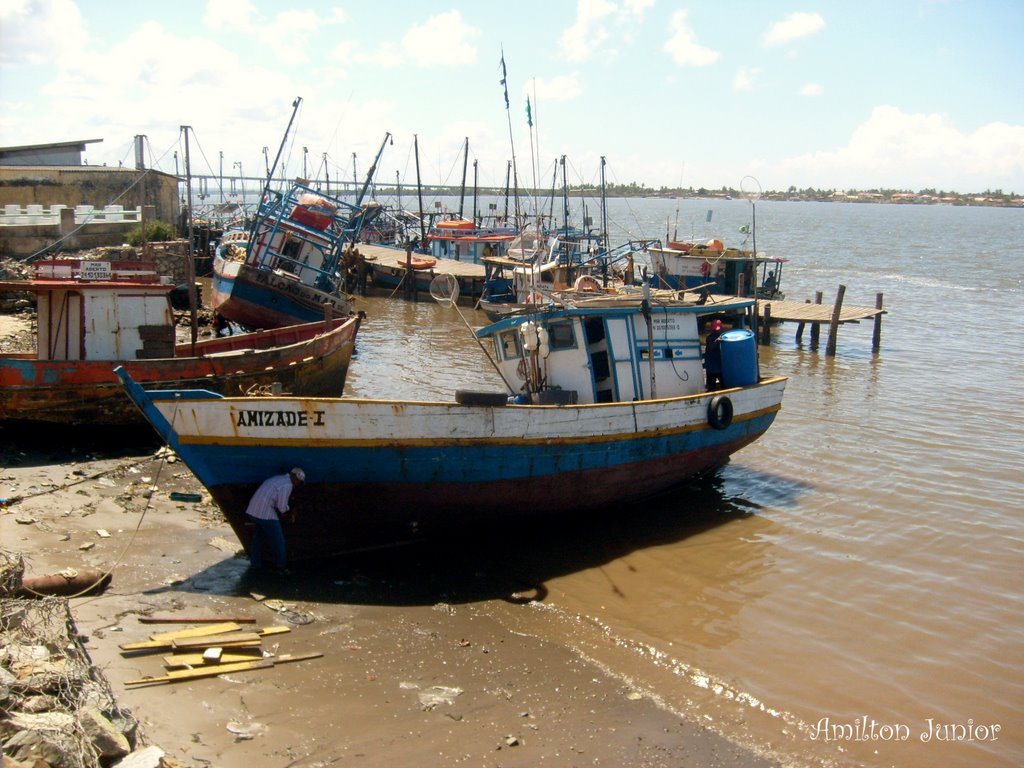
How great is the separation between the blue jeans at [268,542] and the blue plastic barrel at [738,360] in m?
7.31

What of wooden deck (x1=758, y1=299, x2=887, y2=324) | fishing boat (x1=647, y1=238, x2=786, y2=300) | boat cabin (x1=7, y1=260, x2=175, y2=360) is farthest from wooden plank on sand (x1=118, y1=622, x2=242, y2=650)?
fishing boat (x1=647, y1=238, x2=786, y2=300)

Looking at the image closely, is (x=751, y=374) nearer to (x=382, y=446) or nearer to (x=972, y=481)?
(x=972, y=481)

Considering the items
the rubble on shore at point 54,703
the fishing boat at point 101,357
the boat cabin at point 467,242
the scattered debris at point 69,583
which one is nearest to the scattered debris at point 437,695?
the rubble on shore at point 54,703

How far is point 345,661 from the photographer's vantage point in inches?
294

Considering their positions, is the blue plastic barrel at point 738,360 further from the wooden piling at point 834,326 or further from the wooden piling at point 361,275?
the wooden piling at point 361,275

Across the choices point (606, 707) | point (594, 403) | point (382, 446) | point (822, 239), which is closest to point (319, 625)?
point (382, 446)

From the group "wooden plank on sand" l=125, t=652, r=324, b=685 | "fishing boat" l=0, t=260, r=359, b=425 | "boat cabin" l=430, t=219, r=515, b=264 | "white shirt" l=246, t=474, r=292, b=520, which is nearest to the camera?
"wooden plank on sand" l=125, t=652, r=324, b=685

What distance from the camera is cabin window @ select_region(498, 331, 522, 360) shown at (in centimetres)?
1227

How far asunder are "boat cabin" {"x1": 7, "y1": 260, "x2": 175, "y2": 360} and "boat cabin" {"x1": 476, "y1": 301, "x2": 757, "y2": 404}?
5.53m

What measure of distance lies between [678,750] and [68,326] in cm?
1136

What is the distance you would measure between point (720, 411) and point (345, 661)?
6.94 metres

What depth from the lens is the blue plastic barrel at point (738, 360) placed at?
1315 cm

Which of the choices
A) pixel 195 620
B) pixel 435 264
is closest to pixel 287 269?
pixel 435 264

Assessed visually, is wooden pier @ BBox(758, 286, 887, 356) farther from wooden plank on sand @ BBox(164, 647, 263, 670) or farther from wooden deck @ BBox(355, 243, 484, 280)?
wooden plank on sand @ BBox(164, 647, 263, 670)
